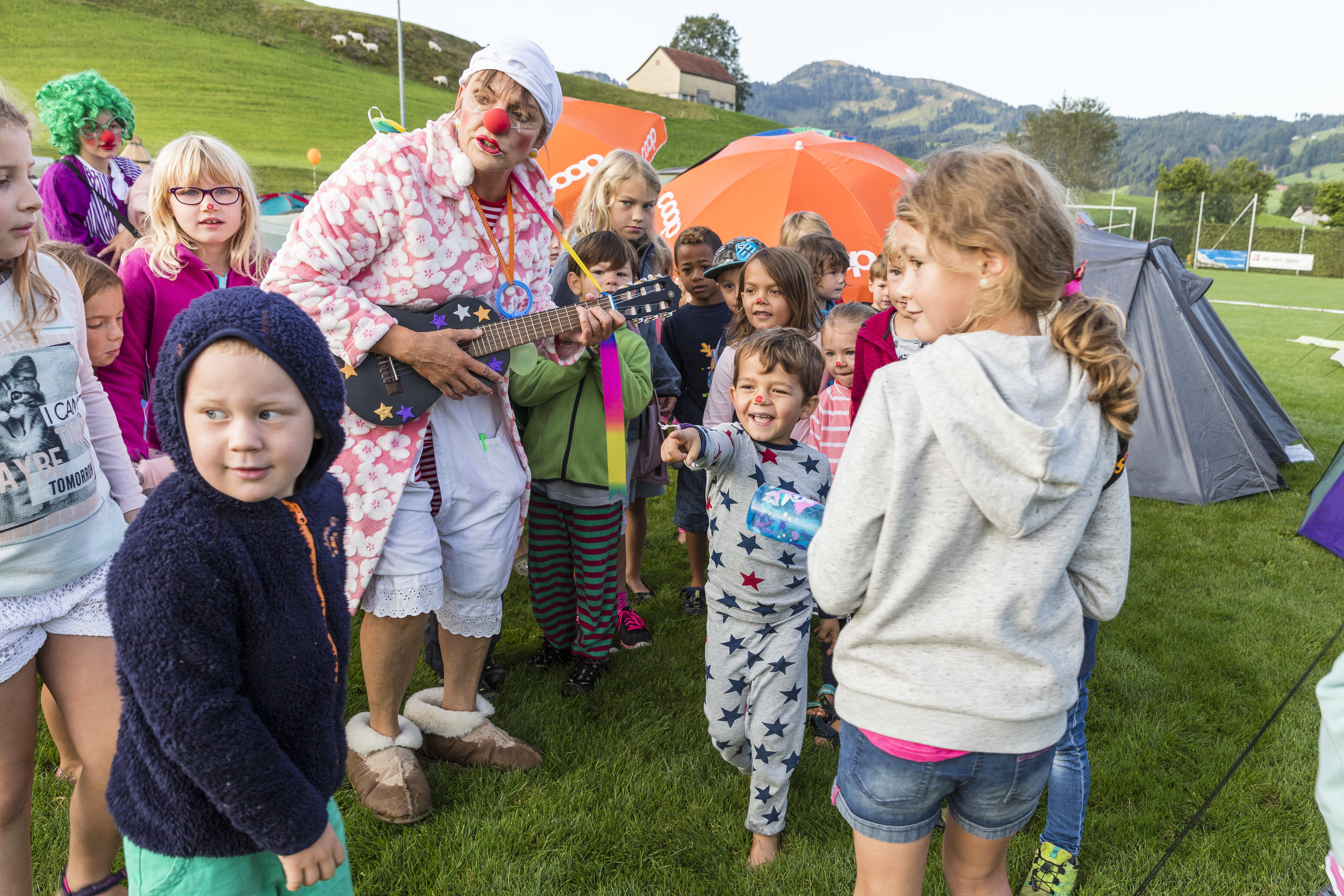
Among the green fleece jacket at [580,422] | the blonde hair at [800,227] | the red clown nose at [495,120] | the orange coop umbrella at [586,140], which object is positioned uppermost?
the orange coop umbrella at [586,140]

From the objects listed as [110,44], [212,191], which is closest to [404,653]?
[212,191]

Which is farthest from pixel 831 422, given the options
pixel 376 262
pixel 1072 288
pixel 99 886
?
pixel 99 886

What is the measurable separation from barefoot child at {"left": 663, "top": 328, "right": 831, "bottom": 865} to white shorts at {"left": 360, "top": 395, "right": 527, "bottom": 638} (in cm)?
74

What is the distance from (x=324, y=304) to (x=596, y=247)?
147 cm

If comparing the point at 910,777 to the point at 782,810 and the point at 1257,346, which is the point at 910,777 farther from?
the point at 1257,346

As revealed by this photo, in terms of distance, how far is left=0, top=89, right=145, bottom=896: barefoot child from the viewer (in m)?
1.67

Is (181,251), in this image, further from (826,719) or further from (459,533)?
(826,719)

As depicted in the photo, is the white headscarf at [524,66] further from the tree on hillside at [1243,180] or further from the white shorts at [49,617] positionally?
the tree on hillside at [1243,180]

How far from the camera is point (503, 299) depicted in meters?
2.78

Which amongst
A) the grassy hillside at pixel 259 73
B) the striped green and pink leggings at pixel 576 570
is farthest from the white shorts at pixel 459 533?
the grassy hillside at pixel 259 73

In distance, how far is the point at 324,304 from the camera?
7.80 feet

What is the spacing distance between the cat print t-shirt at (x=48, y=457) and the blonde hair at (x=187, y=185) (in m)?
1.15

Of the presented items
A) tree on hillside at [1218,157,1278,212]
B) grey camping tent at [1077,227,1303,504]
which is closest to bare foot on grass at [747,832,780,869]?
grey camping tent at [1077,227,1303,504]

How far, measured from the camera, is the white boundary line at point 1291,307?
20.8 meters
